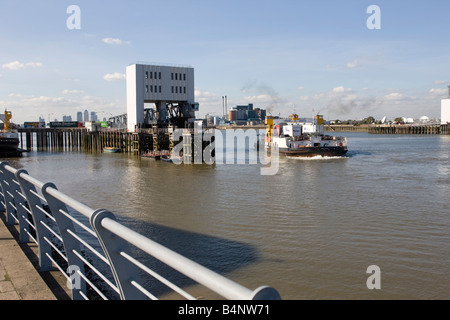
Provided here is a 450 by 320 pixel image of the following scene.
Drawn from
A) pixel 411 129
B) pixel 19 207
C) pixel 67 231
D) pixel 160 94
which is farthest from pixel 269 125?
pixel 411 129

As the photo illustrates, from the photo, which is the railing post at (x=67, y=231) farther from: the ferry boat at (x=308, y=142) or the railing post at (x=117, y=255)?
the ferry boat at (x=308, y=142)

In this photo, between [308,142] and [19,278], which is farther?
[308,142]

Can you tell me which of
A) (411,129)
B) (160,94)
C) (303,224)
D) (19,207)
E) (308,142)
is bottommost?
(303,224)

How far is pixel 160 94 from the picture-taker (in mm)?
63719

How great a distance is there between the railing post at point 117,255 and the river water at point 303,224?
8.12 m

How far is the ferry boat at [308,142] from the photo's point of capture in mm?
50844

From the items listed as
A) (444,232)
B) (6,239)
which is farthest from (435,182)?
(6,239)

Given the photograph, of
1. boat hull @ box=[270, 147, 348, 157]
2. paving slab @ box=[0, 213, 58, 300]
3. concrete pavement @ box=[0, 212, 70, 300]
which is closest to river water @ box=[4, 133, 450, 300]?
concrete pavement @ box=[0, 212, 70, 300]

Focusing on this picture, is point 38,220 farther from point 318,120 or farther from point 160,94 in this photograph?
point 160,94

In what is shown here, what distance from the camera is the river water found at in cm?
1145

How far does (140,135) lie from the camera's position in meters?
60.5

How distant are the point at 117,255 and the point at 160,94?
62.4 meters
